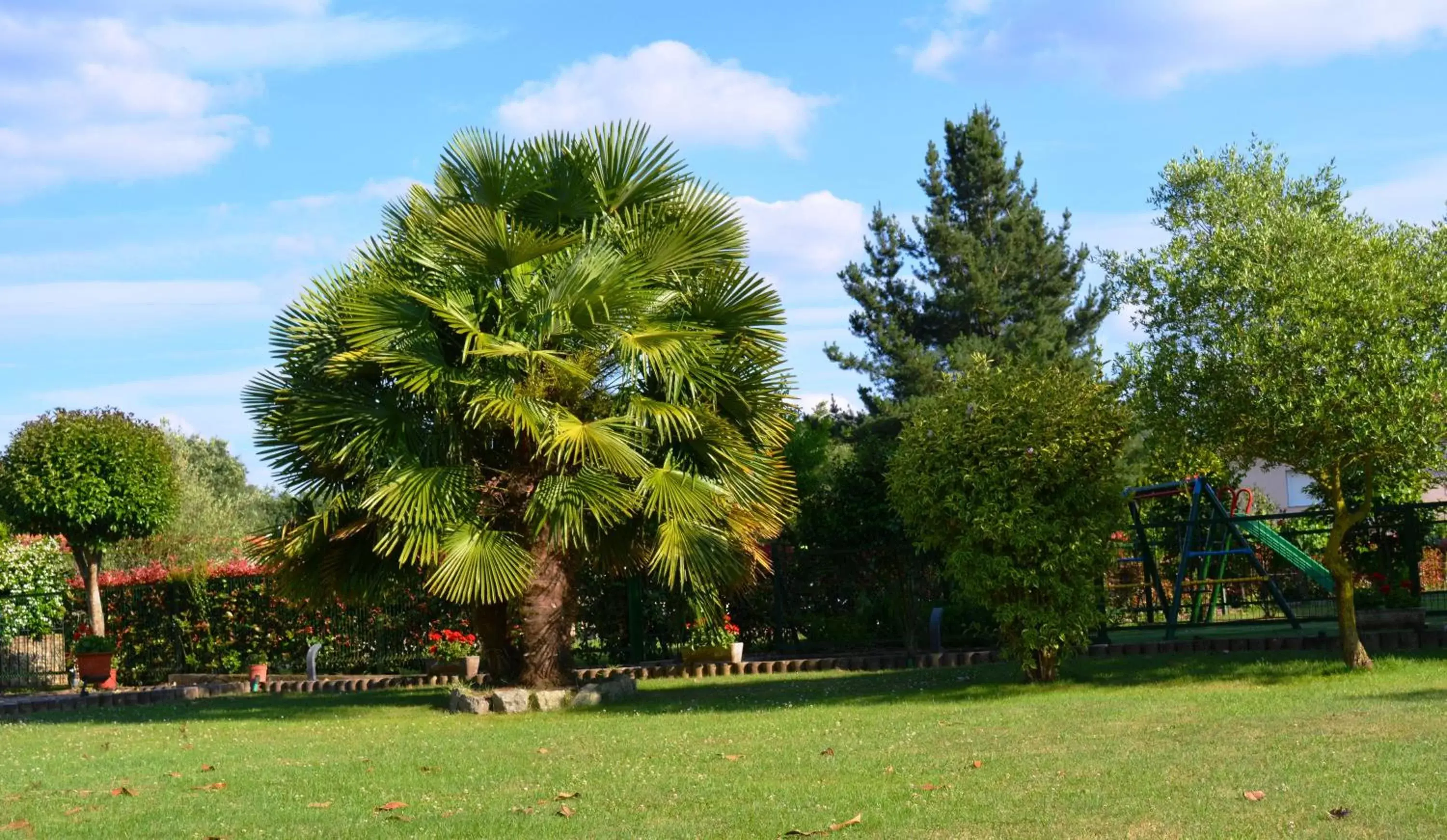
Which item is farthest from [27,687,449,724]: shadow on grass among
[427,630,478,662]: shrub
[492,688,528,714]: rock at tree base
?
[427,630,478,662]: shrub

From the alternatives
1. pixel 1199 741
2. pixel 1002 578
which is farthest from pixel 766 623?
pixel 1199 741

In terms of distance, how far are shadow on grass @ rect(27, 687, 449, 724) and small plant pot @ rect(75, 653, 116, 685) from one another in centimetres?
341

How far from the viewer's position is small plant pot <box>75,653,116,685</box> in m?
20.2

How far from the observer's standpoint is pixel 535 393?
531 inches

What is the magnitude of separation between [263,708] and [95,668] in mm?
6273

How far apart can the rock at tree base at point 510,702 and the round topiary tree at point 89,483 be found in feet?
32.9

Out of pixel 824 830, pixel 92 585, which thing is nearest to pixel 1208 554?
pixel 824 830

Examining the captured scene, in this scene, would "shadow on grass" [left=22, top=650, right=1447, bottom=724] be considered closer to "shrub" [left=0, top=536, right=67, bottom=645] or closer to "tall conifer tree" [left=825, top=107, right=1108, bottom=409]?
"shrub" [left=0, top=536, right=67, bottom=645]

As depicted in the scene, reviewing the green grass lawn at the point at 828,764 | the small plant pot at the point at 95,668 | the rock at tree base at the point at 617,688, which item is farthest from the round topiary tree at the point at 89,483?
the rock at tree base at the point at 617,688

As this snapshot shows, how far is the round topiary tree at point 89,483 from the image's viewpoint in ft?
67.6

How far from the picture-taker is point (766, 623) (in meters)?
19.4

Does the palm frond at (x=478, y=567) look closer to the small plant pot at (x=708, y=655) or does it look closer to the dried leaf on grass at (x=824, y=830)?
the small plant pot at (x=708, y=655)

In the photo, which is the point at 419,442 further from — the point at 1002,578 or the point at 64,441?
the point at 64,441

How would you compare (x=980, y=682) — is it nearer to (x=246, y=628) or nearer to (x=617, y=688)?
(x=617, y=688)
